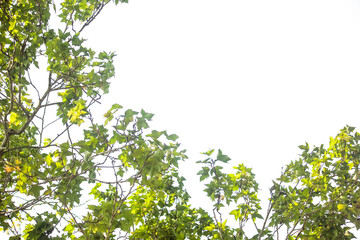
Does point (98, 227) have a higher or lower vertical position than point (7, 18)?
lower

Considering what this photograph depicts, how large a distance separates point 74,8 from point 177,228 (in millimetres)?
3626

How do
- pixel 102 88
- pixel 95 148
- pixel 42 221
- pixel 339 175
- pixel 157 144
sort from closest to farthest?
pixel 157 144 → pixel 95 148 → pixel 42 221 → pixel 102 88 → pixel 339 175

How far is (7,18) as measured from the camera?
344 centimetres

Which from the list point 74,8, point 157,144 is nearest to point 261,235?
point 157,144

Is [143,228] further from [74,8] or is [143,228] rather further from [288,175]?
[74,8]

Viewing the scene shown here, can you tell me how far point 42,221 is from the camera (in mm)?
3174

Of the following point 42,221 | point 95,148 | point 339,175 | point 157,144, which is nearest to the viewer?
point 157,144

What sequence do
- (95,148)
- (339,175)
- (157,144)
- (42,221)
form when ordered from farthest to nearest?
(339,175), (42,221), (95,148), (157,144)

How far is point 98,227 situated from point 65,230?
44 cm

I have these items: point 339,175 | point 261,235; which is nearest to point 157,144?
point 261,235

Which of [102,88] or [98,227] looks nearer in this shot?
[98,227]

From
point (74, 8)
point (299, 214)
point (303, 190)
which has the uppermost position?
point (74, 8)

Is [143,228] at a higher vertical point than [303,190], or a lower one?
lower

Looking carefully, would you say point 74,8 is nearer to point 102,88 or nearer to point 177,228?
point 102,88
